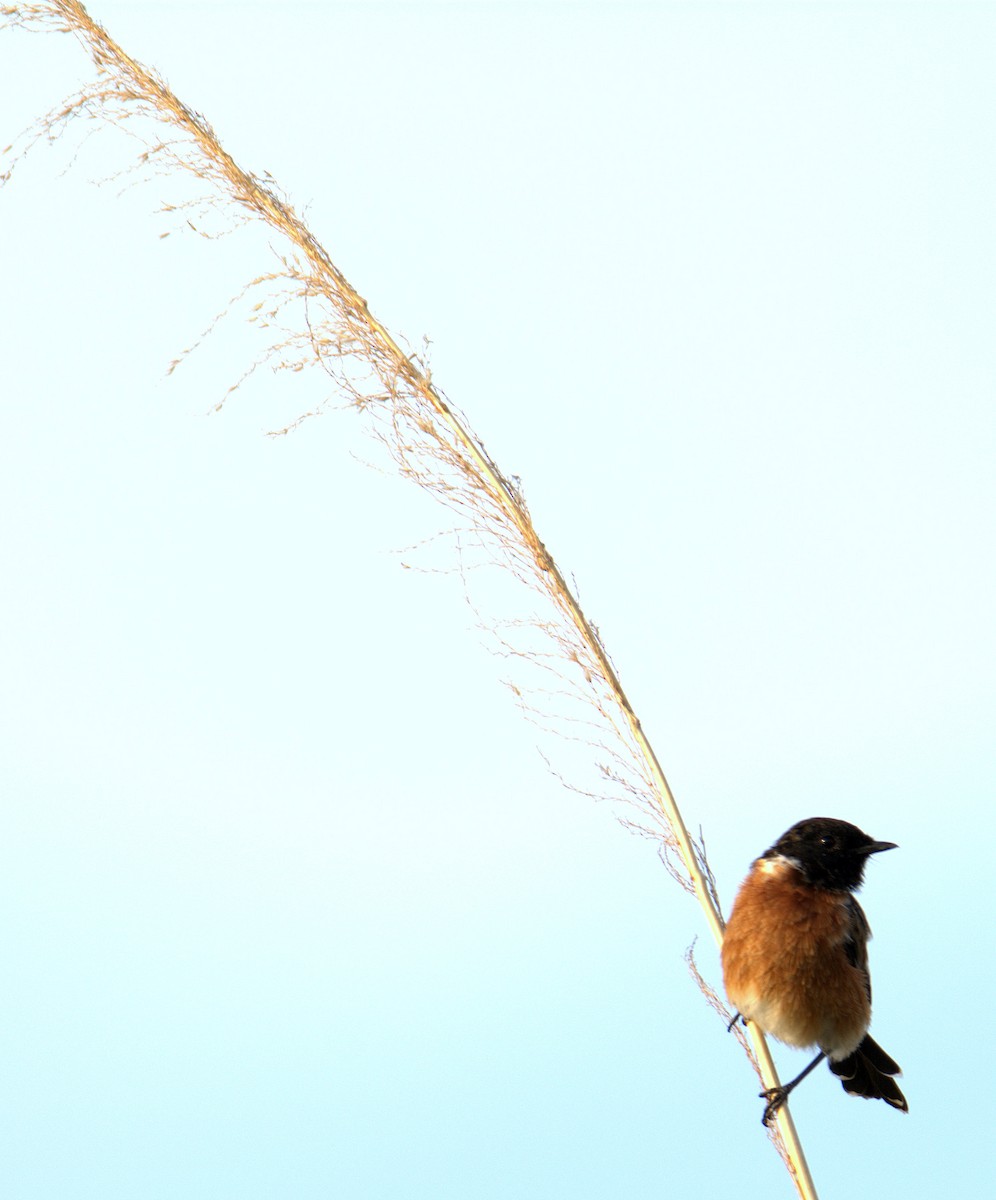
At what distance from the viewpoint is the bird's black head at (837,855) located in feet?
11.1

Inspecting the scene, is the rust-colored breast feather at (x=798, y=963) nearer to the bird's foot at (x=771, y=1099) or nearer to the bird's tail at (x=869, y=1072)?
the bird's tail at (x=869, y=1072)

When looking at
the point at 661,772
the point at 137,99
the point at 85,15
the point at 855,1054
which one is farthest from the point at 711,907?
the point at 85,15

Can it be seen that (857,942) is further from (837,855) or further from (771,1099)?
(771,1099)

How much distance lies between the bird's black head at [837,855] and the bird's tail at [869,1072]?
0.44 meters

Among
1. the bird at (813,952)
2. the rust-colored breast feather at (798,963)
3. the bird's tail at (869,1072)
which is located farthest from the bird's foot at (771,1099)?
the bird's tail at (869,1072)

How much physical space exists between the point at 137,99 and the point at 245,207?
0.41 meters

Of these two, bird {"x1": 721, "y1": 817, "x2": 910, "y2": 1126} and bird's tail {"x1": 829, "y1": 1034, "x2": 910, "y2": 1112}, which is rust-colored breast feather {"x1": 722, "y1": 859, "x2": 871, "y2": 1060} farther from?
bird's tail {"x1": 829, "y1": 1034, "x2": 910, "y2": 1112}

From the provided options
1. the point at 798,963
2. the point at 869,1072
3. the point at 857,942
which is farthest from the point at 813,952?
the point at 869,1072

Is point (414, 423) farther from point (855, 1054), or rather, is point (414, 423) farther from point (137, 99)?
point (855, 1054)

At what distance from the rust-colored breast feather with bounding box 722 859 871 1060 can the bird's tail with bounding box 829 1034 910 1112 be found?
15cm

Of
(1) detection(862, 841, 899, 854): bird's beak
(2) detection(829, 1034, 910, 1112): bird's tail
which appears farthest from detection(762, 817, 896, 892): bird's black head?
(2) detection(829, 1034, 910, 1112): bird's tail

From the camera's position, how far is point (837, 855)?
3.38 metres

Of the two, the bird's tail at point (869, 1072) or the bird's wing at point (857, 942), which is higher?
the bird's wing at point (857, 942)

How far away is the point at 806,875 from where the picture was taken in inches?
133
